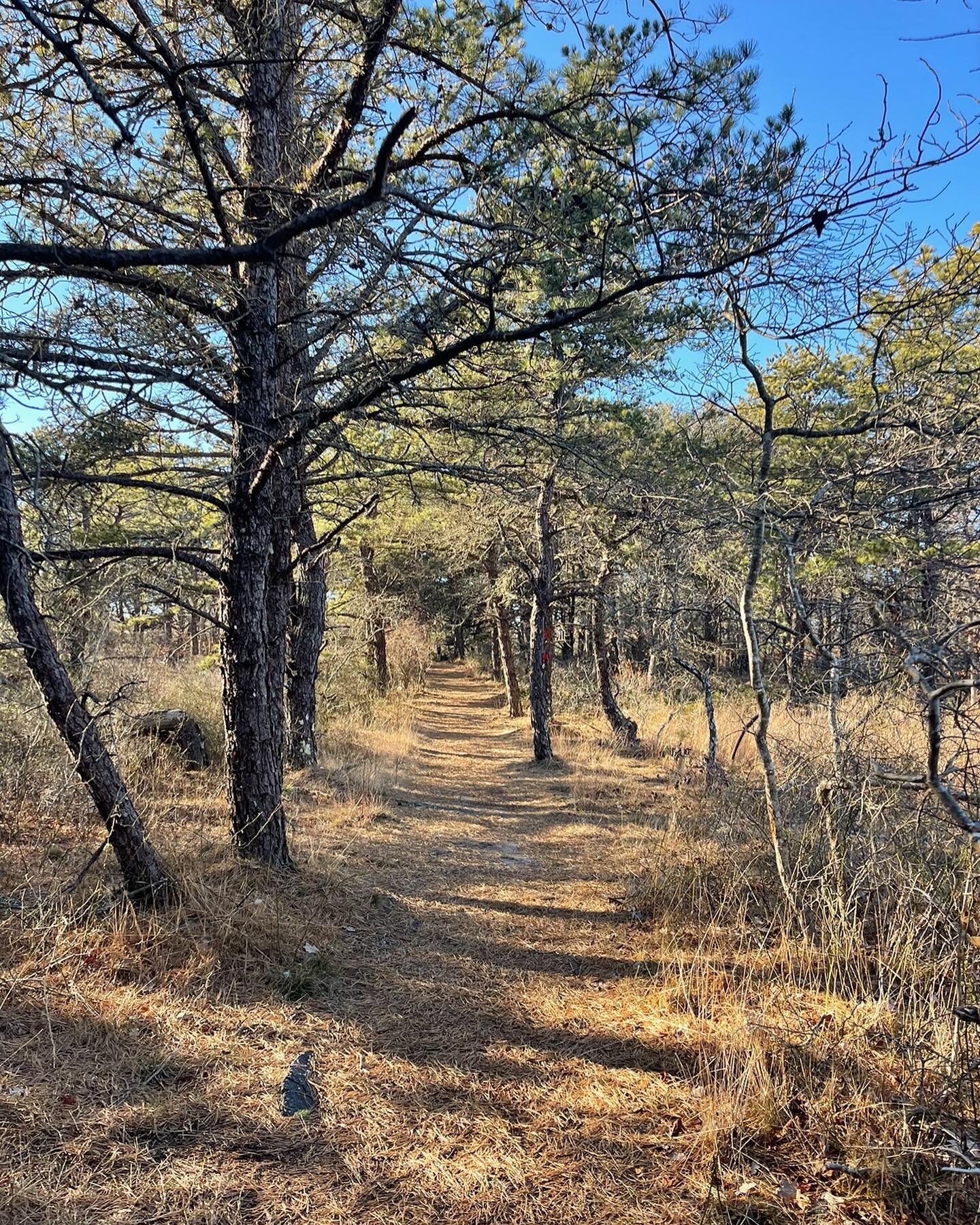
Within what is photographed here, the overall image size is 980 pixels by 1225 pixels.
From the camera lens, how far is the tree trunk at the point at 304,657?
8359mm

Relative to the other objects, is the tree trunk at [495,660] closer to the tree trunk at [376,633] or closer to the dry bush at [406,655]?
the dry bush at [406,655]

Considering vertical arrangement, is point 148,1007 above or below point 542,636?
below

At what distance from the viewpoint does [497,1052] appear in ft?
10.2

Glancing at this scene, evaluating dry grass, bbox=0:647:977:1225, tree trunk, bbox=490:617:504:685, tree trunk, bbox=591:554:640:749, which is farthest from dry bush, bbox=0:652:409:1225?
tree trunk, bbox=490:617:504:685

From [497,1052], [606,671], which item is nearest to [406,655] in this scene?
[606,671]

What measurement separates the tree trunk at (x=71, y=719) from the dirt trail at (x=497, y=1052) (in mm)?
1287

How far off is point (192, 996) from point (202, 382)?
3559 mm

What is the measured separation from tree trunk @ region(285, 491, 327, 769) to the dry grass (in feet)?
9.10

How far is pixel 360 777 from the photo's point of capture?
8.19m

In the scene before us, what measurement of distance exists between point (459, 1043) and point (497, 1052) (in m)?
0.20

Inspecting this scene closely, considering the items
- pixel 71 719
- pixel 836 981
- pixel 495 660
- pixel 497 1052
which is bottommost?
pixel 497 1052

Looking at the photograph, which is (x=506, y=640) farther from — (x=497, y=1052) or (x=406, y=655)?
(x=497, y=1052)

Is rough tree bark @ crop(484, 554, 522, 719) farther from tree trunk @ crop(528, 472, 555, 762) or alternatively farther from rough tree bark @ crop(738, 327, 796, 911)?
Answer: rough tree bark @ crop(738, 327, 796, 911)

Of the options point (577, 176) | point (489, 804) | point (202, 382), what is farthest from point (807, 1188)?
point (489, 804)
